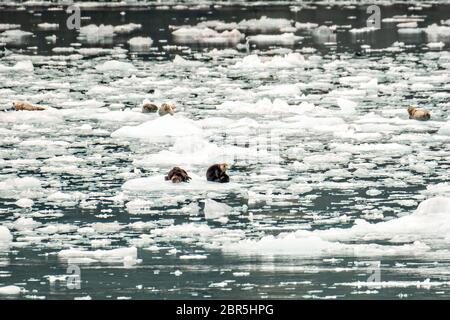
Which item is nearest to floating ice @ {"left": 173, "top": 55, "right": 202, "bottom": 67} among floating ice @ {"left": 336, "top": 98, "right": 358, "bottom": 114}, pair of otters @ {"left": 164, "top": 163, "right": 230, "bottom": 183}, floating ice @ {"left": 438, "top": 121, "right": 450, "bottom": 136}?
floating ice @ {"left": 336, "top": 98, "right": 358, "bottom": 114}

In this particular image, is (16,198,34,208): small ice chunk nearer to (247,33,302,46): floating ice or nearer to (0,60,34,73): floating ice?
(0,60,34,73): floating ice

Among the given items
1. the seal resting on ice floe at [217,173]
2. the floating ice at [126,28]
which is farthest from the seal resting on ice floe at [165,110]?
the floating ice at [126,28]

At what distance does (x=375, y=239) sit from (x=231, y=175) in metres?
2.19

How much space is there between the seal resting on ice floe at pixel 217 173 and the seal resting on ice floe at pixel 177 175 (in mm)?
148

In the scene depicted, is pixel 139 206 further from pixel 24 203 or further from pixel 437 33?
pixel 437 33

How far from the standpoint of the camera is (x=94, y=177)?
920 cm

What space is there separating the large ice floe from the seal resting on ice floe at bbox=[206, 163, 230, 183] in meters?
1.60

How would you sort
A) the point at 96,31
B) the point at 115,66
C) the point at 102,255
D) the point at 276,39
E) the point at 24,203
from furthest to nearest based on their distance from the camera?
1. the point at 96,31
2. the point at 276,39
3. the point at 115,66
4. the point at 24,203
5. the point at 102,255

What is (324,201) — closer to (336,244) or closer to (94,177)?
(336,244)

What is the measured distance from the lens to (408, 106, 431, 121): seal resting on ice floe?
38.9 ft

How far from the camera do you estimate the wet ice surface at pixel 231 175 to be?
652cm

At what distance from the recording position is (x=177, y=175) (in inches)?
347

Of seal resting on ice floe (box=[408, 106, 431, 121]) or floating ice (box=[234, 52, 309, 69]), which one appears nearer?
seal resting on ice floe (box=[408, 106, 431, 121])

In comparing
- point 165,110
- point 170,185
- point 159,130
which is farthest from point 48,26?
point 170,185
